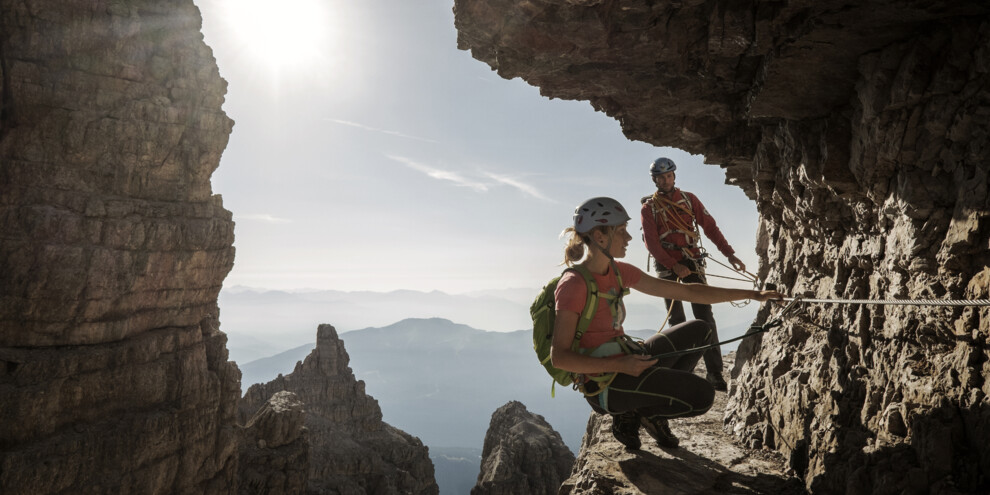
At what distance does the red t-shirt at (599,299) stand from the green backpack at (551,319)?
0.29 feet

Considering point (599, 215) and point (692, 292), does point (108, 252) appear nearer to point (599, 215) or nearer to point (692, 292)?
point (599, 215)

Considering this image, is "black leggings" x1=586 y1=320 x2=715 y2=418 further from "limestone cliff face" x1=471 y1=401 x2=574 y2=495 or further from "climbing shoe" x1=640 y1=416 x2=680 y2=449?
"limestone cliff face" x1=471 y1=401 x2=574 y2=495

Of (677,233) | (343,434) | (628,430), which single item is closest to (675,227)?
(677,233)

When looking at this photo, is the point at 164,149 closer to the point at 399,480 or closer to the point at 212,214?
the point at 212,214

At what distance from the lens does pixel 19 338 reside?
32219mm

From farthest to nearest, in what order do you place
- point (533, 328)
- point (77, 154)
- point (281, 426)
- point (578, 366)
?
point (281, 426) → point (77, 154) → point (533, 328) → point (578, 366)

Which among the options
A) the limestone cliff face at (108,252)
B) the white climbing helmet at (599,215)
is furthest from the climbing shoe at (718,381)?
the limestone cliff face at (108,252)

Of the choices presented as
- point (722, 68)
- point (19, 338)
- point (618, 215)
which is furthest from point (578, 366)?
point (19, 338)

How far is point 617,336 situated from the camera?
524cm

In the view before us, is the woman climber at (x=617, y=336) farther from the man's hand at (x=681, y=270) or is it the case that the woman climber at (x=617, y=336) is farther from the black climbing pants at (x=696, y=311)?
the black climbing pants at (x=696, y=311)

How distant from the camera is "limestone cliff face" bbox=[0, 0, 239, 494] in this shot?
103 feet

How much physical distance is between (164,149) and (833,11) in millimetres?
44246

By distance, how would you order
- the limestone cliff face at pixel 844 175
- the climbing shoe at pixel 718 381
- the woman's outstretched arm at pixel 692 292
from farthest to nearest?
the climbing shoe at pixel 718 381
the woman's outstretched arm at pixel 692 292
the limestone cliff face at pixel 844 175

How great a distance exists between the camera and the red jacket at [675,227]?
28.7 feet
